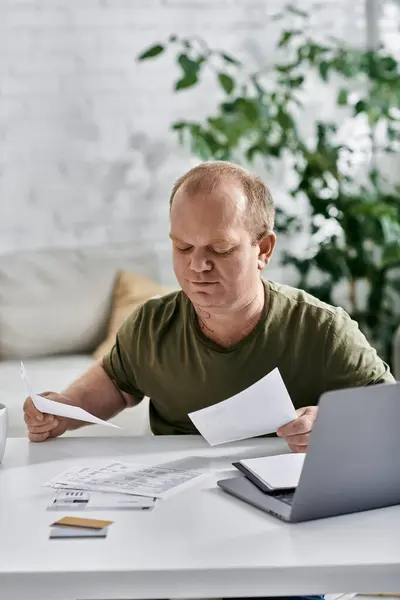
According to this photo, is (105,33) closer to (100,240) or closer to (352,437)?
(100,240)

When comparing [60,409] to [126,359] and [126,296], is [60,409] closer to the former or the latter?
[126,359]

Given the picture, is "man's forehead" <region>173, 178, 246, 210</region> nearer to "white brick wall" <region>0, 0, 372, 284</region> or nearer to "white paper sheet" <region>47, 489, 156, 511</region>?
"white paper sheet" <region>47, 489, 156, 511</region>

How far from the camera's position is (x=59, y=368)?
10.6 feet

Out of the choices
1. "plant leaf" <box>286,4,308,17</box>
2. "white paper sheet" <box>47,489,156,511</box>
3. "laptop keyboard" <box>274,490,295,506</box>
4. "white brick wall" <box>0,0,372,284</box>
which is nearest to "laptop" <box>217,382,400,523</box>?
"laptop keyboard" <box>274,490,295,506</box>

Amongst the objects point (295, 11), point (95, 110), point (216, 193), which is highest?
point (295, 11)

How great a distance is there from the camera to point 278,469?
1.28 m

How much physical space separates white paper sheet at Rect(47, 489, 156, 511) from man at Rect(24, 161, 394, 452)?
34cm

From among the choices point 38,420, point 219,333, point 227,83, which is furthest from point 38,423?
point 227,83

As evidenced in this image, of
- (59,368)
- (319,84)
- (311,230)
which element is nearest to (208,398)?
(59,368)

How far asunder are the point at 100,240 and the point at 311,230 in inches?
36.8

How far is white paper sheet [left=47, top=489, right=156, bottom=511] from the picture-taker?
1156 mm

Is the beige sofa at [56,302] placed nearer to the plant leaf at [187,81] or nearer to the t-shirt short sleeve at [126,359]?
the plant leaf at [187,81]

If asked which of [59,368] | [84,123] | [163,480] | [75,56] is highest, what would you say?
[75,56]

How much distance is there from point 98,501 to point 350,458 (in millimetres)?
341
